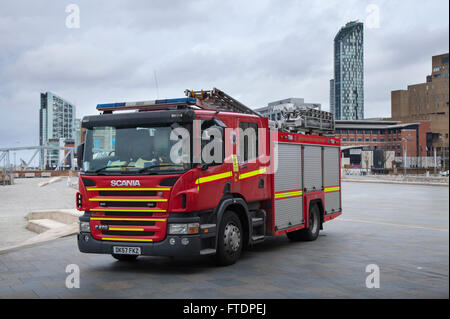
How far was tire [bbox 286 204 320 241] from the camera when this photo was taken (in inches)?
464

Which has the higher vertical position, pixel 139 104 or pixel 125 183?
pixel 139 104

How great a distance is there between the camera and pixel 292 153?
10.9 m

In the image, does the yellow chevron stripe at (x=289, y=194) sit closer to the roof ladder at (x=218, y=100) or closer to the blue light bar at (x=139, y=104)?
the roof ladder at (x=218, y=100)

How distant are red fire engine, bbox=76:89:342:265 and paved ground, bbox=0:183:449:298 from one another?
481 mm

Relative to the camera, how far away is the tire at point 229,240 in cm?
839

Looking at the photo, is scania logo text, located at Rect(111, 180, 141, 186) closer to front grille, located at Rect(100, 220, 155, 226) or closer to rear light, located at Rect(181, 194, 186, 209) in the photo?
front grille, located at Rect(100, 220, 155, 226)

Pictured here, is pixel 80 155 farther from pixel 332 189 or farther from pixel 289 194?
pixel 332 189

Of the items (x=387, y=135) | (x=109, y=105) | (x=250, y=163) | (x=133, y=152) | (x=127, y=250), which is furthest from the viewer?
(x=387, y=135)

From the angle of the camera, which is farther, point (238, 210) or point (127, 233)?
point (238, 210)

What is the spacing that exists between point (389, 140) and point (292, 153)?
14540cm

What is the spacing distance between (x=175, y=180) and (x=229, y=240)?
167cm

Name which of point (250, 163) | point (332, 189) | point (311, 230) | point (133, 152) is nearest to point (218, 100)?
point (250, 163)

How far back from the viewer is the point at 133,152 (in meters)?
8.13

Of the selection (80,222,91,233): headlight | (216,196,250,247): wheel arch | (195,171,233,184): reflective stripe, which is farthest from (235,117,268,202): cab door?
(80,222,91,233): headlight
